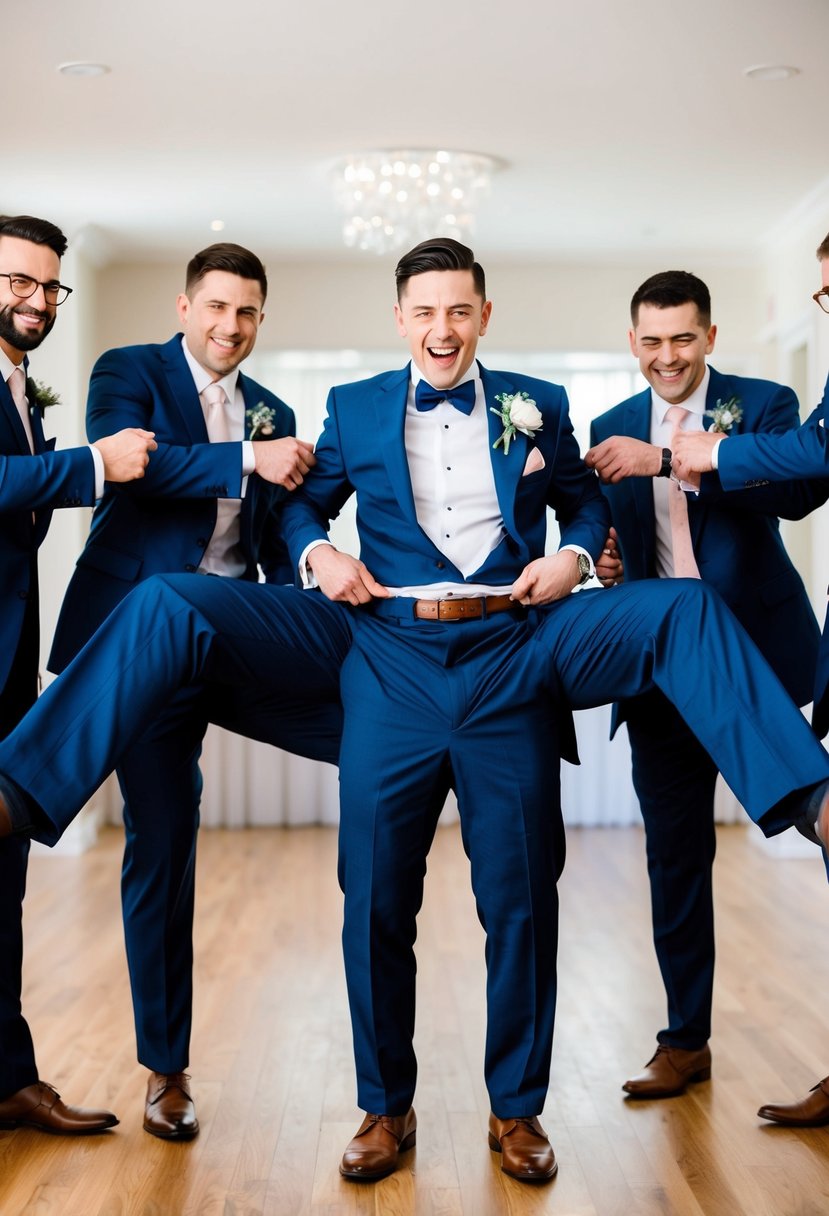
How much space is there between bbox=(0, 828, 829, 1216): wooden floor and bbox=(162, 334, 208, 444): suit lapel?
1.74m

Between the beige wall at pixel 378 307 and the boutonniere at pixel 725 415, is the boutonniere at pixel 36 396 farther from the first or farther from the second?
the beige wall at pixel 378 307

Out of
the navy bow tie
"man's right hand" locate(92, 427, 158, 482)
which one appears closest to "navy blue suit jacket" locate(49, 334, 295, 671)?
"man's right hand" locate(92, 427, 158, 482)

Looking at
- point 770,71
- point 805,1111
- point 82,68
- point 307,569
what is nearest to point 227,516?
point 307,569

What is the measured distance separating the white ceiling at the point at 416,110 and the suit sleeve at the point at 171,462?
1.90 meters

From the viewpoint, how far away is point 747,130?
612 cm

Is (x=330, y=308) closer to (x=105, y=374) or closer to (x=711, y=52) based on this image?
(x=711, y=52)

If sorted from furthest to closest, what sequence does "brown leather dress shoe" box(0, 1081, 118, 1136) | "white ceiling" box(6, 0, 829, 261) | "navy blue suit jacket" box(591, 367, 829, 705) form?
"white ceiling" box(6, 0, 829, 261)
"navy blue suit jacket" box(591, 367, 829, 705)
"brown leather dress shoe" box(0, 1081, 118, 1136)

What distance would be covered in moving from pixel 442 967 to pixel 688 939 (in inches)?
63.8

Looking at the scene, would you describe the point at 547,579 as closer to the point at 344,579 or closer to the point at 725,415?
the point at 344,579

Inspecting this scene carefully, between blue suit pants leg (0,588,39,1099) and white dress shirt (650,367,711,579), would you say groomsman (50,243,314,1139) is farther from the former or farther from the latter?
white dress shirt (650,367,711,579)

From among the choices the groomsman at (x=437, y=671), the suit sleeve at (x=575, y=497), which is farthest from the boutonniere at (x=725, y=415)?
the groomsman at (x=437, y=671)

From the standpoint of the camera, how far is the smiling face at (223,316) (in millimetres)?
3613

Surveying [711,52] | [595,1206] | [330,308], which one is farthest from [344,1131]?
[330,308]

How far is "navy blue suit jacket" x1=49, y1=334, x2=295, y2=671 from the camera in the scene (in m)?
3.45
